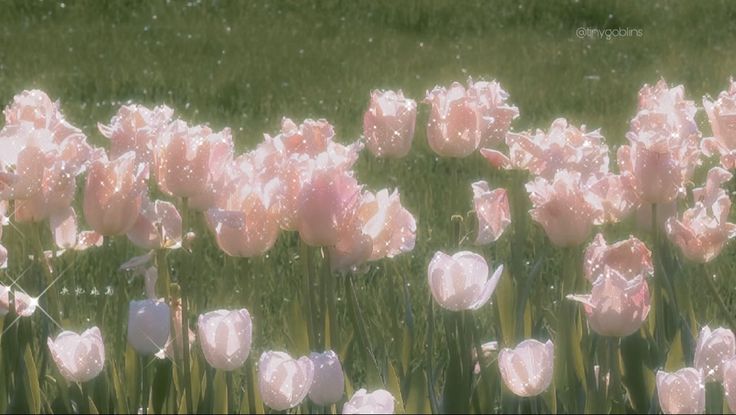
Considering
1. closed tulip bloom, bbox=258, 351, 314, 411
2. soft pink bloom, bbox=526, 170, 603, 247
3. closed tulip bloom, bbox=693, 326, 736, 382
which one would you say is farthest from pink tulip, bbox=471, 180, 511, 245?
closed tulip bloom, bbox=258, 351, 314, 411

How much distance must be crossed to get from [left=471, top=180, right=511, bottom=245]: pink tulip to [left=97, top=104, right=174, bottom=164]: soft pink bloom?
1.80 ft

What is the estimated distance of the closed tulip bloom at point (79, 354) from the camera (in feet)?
6.08

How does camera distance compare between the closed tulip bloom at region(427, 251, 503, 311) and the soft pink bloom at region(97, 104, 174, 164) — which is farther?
the soft pink bloom at region(97, 104, 174, 164)

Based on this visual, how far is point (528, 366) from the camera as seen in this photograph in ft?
5.75

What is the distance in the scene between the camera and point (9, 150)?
203 centimetres

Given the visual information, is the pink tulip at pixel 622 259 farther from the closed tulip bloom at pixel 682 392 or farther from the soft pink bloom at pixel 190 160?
the soft pink bloom at pixel 190 160

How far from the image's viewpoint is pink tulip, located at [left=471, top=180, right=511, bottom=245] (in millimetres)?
2199

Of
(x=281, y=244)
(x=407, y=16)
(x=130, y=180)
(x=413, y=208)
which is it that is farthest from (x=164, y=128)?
(x=407, y=16)

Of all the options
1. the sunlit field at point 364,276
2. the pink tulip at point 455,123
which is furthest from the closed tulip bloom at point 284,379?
the pink tulip at point 455,123

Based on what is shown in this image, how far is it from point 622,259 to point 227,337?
0.62m

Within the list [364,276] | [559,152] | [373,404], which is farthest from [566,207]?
[364,276]

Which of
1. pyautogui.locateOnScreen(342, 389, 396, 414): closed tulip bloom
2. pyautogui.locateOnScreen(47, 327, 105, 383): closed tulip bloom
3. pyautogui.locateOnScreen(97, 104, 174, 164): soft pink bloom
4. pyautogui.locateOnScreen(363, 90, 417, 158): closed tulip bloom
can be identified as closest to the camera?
pyautogui.locateOnScreen(342, 389, 396, 414): closed tulip bloom

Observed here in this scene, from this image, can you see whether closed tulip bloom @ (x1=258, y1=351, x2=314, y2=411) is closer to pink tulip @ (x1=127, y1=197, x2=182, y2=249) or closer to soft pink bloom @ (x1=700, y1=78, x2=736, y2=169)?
pink tulip @ (x1=127, y1=197, x2=182, y2=249)

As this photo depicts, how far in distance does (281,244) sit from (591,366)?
77.2 inches
